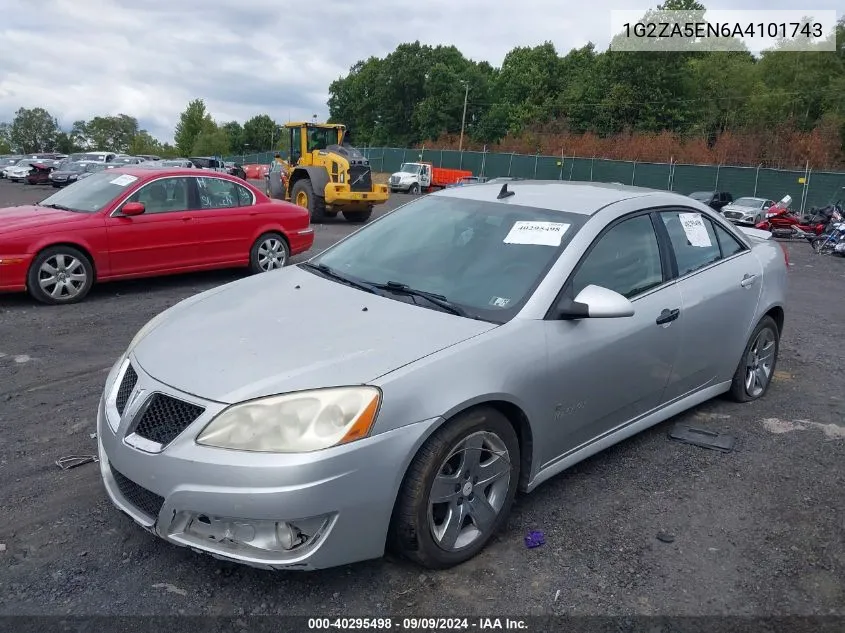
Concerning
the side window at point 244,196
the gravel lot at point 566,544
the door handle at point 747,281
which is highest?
the side window at point 244,196

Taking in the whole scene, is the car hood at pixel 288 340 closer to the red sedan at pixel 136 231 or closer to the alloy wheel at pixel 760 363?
the alloy wheel at pixel 760 363

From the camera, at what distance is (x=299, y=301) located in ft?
11.4

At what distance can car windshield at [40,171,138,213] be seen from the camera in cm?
792

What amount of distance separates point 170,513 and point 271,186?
19.4 meters

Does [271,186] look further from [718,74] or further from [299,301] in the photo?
[718,74]

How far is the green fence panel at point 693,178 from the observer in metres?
34.2

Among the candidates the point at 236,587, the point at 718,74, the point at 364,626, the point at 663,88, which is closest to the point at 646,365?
the point at 364,626

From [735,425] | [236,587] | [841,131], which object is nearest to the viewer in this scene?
[236,587]

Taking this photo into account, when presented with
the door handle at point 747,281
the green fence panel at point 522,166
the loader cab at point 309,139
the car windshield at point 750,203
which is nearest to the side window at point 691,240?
the door handle at point 747,281

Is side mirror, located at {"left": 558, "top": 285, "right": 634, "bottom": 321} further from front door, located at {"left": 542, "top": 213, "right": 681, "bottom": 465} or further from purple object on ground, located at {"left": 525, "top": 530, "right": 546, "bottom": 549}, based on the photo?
purple object on ground, located at {"left": 525, "top": 530, "right": 546, "bottom": 549}

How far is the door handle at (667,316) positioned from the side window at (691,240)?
0.30 meters

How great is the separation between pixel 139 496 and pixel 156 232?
19.4 ft

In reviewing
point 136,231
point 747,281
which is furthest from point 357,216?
point 747,281

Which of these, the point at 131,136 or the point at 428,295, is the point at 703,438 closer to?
the point at 428,295
